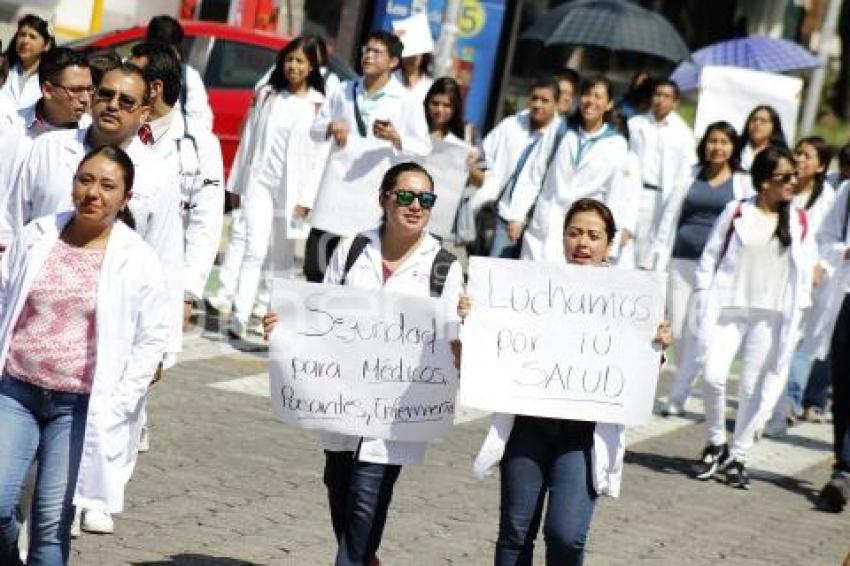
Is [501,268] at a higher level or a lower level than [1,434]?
higher

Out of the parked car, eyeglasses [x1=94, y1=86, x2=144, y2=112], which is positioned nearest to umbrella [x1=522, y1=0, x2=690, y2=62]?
the parked car

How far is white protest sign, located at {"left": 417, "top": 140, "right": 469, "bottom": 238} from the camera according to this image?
47.3ft

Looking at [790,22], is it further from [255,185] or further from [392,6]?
[255,185]

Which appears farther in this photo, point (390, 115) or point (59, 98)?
point (390, 115)

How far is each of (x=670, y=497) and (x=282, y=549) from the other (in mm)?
3271

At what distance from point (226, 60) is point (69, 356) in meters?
13.6

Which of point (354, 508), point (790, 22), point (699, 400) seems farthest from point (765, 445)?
point (790, 22)

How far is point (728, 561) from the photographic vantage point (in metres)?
9.98

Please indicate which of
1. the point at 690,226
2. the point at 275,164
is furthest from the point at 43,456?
the point at 275,164

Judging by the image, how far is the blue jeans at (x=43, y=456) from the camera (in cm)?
682

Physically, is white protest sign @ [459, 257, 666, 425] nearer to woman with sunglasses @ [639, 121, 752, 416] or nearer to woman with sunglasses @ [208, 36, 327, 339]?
woman with sunglasses @ [639, 121, 752, 416]

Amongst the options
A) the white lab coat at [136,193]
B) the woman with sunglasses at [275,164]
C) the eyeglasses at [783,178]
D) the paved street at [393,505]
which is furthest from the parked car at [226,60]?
the white lab coat at [136,193]

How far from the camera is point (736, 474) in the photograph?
484 inches

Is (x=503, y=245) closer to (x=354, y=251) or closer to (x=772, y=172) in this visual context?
(x=772, y=172)
